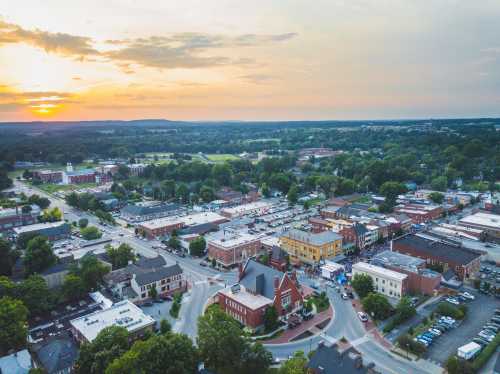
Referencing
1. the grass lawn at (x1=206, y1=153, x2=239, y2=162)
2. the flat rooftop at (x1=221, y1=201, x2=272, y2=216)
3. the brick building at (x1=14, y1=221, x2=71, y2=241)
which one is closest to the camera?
the brick building at (x1=14, y1=221, x2=71, y2=241)

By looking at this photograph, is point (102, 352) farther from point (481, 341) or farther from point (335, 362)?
point (481, 341)

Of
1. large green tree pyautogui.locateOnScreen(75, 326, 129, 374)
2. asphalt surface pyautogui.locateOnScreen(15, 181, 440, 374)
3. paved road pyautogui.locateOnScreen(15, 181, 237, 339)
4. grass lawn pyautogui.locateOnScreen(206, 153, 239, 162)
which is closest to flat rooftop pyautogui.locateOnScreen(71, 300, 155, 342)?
asphalt surface pyautogui.locateOnScreen(15, 181, 440, 374)

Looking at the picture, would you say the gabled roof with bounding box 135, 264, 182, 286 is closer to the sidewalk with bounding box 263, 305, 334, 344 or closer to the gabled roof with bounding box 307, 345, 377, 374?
the sidewalk with bounding box 263, 305, 334, 344

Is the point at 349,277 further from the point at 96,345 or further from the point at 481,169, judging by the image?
the point at 481,169

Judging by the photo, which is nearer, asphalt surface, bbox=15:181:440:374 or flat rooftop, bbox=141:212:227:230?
asphalt surface, bbox=15:181:440:374

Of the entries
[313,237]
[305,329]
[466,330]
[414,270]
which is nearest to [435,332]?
[466,330]

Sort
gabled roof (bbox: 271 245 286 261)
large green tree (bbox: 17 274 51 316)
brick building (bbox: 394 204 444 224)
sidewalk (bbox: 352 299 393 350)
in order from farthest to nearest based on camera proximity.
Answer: brick building (bbox: 394 204 444 224) → gabled roof (bbox: 271 245 286 261) → large green tree (bbox: 17 274 51 316) → sidewalk (bbox: 352 299 393 350)

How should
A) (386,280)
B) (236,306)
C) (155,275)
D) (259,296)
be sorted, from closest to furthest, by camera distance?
(236,306), (259,296), (386,280), (155,275)
